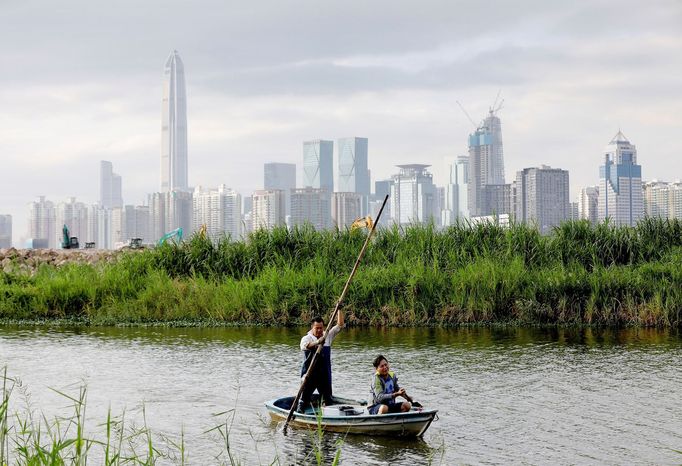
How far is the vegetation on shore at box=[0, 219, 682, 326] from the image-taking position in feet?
73.0

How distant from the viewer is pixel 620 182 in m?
96.2

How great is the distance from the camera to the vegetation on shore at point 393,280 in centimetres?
2225

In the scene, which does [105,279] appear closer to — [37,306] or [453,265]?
[37,306]

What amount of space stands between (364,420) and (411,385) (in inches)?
138

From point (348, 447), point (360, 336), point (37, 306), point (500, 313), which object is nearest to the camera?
point (348, 447)

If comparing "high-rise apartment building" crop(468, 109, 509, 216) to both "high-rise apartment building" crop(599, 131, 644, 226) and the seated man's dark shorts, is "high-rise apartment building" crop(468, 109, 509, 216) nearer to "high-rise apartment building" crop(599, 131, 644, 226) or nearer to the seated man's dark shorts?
"high-rise apartment building" crop(599, 131, 644, 226)

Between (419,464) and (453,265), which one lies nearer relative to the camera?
(419,464)

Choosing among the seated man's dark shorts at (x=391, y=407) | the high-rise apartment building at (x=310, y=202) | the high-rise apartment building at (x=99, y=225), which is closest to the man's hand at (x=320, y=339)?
the seated man's dark shorts at (x=391, y=407)

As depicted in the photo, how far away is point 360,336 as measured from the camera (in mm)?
20578

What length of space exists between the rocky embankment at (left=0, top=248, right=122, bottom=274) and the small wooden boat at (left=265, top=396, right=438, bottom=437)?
2004cm

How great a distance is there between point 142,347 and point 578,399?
9.59 meters

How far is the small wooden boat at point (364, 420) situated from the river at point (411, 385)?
14 centimetres

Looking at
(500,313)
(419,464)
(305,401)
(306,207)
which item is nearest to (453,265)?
(500,313)

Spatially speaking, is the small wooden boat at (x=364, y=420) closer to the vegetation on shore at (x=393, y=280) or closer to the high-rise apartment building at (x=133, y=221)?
the vegetation on shore at (x=393, y=280)
